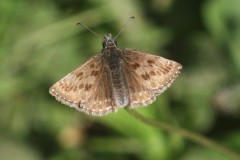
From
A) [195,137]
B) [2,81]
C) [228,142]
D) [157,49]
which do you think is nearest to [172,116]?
[228,142]

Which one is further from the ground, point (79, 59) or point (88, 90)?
point (79, 59)

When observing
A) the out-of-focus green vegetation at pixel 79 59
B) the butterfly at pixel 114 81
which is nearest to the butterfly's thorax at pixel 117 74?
the butterfly at pixel 114 81

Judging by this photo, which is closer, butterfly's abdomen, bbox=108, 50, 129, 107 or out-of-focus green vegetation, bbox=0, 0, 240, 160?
butterfly's abdomen, bbox=108, 50, 129, 107

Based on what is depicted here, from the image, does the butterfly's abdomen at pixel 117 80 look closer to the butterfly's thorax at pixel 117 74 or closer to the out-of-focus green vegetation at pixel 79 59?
the butterfly's thorax at pixel 117 74

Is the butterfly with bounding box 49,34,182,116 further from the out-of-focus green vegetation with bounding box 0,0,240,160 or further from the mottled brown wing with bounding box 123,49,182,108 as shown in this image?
the out-of-focus green vegetation with bounding box 0,0,240,160

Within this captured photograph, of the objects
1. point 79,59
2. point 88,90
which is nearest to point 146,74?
point 88,90

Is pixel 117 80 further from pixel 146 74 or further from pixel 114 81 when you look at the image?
pixel 146 74

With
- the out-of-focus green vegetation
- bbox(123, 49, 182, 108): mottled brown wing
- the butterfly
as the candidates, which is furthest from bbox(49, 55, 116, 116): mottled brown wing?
the out-of-focus green vegetation
